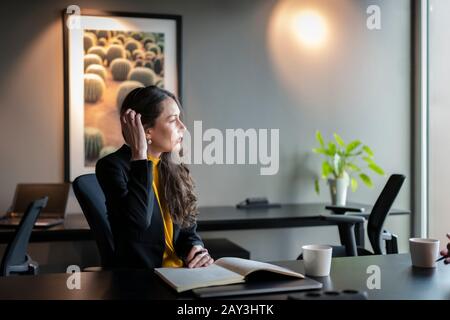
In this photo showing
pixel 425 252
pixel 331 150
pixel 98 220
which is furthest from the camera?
pixel 331 150

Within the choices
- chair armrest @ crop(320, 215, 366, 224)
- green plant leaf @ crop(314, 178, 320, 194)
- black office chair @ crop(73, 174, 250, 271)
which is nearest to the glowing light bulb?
green plant leaf @ crop(314, 178, 320, 194)

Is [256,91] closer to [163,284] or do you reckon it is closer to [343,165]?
[343,165]

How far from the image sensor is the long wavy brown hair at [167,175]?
194 centimetres

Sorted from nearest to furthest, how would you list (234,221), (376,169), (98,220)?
(98,220) → (234,221) → (376,169)

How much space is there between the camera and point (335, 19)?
3908mm

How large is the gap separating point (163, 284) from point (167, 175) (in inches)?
28.9

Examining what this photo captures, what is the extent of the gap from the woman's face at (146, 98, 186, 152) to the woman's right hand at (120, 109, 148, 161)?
135mm

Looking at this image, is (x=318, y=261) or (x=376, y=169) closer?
(x=318, y=261)

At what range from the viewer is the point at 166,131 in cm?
199

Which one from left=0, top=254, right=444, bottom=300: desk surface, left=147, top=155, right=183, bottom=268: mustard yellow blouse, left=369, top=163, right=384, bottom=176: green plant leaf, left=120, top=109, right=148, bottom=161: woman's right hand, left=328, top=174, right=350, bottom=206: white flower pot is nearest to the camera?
left=0, top=254, right=444, bottom=300: desk surface

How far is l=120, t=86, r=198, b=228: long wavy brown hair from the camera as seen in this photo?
1936mm

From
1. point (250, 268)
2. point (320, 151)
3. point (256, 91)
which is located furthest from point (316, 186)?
point (250, 268)

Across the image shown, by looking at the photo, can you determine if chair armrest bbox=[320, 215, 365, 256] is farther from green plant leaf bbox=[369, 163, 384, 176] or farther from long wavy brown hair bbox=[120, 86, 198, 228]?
green plant leaf bbox=[369, 163, 384, 176]

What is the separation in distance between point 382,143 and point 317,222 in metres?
1.30
